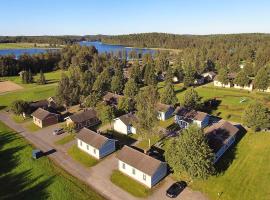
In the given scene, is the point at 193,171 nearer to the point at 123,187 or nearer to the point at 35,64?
the point at 123,187

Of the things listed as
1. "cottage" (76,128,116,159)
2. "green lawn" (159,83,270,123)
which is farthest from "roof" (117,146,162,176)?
"green lawn" (159,83,270,123)

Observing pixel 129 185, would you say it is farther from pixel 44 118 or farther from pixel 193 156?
pixel 44 118

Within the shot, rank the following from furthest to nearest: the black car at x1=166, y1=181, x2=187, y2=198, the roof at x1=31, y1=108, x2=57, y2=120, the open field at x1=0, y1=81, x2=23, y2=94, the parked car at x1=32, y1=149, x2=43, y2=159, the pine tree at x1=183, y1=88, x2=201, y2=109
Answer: the open field at x1=0, y1=81, x2=23, y2=94
the pine tree at x1=183, y1=88, x2=201, y2=109
the roof at x1=31, y1=108, x2=57, y2=120
the parked car at x1=32, y1=149, x2=43, y2=159
the black car at x1=166, y1=181, x2=187, y2=198

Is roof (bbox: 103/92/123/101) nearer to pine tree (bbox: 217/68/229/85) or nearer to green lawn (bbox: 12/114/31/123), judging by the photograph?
green lawn (bbox: 12/114/31/123)

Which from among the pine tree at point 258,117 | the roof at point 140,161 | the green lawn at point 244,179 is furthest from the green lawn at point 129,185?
the pine tree at point 258,117

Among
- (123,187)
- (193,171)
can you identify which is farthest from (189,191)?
(123,187)

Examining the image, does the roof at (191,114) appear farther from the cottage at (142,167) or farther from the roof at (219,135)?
the cottage at (142,167)
